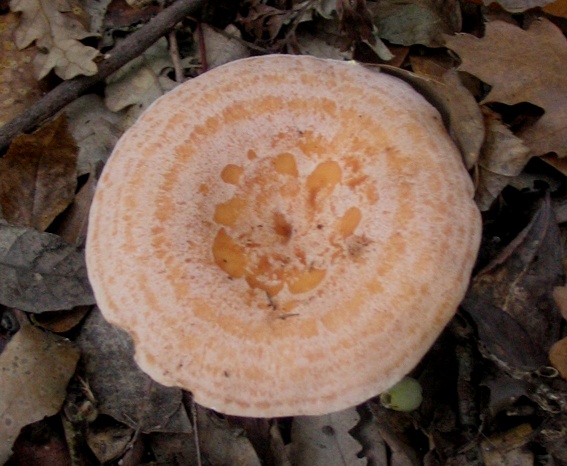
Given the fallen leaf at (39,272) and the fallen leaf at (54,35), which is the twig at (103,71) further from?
the fallen leaf at (39,272)

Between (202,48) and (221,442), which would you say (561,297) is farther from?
(202,48)

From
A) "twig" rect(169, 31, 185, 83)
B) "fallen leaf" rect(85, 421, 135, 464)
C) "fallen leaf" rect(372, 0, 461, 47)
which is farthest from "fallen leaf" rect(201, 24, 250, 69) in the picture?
"fallen leaf" rect(85, 421, 135, 464)

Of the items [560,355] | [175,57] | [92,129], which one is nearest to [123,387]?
[92,129]

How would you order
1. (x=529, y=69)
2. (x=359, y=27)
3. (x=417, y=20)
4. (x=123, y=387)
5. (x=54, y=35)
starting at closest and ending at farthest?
(x=529, y=69) → (x=123, y=387) → (x=359, y=27) → (x=417, y=20) → (x=54, y=35)

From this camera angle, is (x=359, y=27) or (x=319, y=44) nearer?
(x=359, y=27)

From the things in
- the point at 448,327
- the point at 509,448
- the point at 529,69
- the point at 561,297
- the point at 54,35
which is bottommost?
the point at 509,448

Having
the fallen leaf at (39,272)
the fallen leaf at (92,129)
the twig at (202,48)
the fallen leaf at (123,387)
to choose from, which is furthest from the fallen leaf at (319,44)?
the fallen leaf at (123,387)
